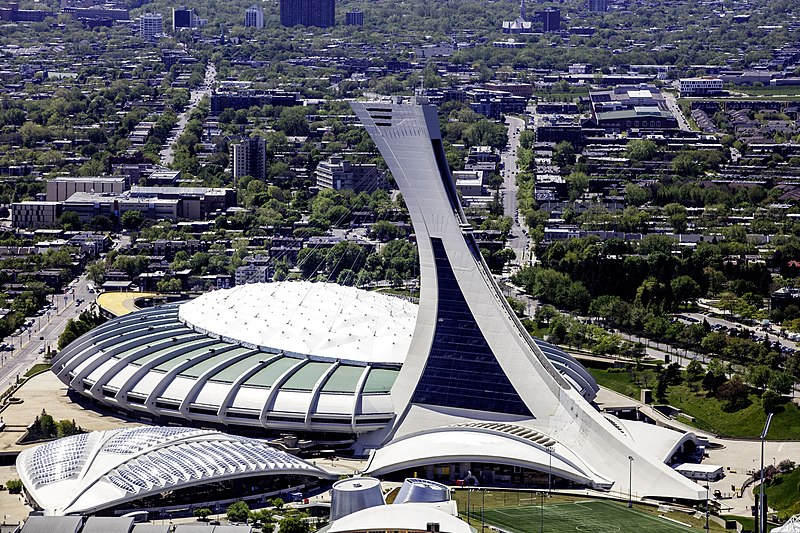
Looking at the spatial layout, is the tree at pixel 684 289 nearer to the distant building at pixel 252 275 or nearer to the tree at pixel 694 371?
the tree at pixel 694 371

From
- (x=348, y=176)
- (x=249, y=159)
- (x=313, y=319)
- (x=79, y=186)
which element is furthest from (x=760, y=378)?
(x=249, y=159)

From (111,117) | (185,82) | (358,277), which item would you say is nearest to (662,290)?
(358,277)

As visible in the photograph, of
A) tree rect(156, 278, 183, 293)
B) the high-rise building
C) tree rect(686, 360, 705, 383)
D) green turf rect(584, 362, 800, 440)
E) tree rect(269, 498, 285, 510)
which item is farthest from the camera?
the high-rise building

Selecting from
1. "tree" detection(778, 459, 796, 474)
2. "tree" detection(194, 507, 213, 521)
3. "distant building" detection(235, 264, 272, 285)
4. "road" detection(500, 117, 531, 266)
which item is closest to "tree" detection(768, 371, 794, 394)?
"tree" detection(778, 459, 796, 474)

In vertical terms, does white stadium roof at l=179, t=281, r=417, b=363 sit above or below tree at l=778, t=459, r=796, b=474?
above

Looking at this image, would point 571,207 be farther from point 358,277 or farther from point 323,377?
point 323,377

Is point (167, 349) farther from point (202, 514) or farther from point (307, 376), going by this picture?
point (202, 514)

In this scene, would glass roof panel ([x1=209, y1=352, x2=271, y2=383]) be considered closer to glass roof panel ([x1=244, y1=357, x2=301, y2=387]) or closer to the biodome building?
the biodome building

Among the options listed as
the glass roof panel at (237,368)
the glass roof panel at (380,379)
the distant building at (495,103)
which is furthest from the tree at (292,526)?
the distant building at (495,103)
